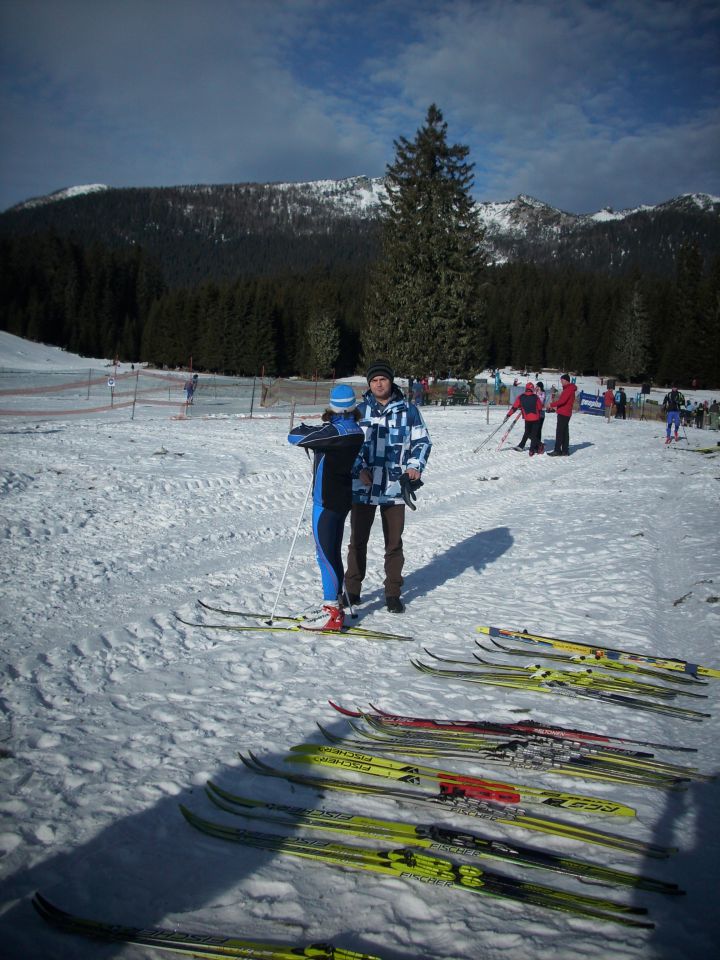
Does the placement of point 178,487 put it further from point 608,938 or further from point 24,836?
point 608,938

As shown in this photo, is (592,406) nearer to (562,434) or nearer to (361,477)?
(562,434)

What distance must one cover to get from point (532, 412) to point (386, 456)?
11.7 m

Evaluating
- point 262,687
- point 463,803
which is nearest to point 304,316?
point 262,687

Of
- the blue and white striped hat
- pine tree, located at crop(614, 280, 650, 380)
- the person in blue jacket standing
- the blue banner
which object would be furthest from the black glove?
pine tree, located at crop(614, 280, 650, 380)

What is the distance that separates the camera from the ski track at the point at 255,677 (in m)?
Answer: 2.18

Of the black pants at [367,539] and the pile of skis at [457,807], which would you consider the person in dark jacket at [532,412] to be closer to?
the black pants at [367,539]

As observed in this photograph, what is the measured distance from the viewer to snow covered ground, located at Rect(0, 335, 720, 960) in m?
2.17

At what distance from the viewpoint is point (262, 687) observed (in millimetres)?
4105

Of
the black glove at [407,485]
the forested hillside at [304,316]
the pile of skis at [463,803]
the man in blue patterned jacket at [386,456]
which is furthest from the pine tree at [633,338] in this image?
the pile of skis at [463,803]

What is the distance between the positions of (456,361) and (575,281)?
258ft

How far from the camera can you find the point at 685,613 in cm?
607

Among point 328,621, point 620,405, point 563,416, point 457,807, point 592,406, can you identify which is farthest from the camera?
point 592,406

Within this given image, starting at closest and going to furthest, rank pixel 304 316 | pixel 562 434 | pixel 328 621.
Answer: pixel 328 621, pixel 562 434, pixel 304 316

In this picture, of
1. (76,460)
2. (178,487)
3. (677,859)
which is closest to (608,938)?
(677,859)
